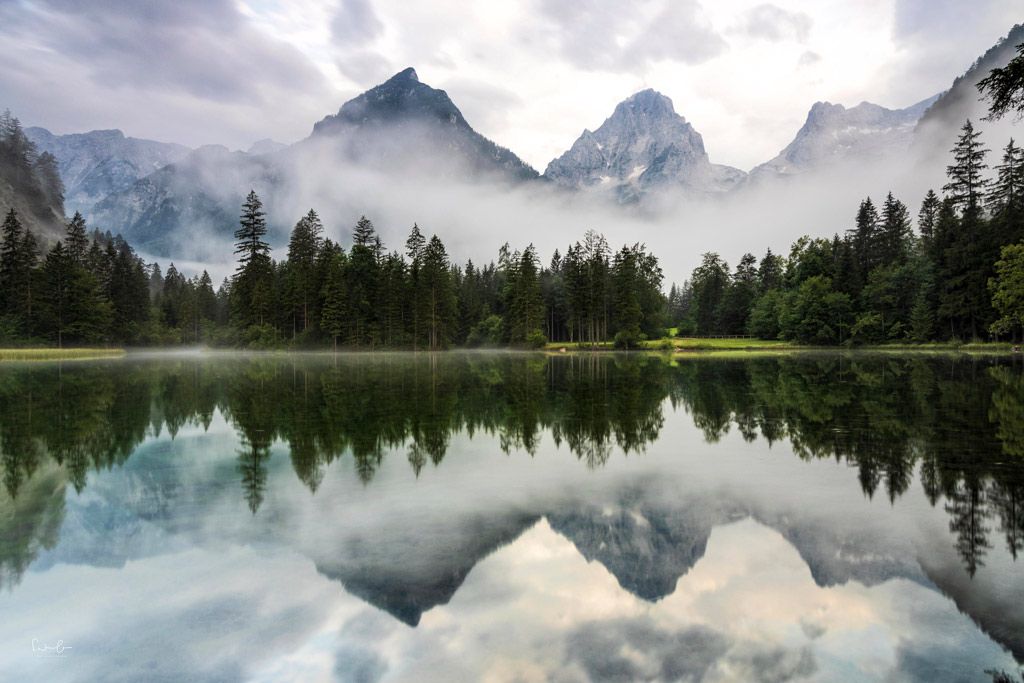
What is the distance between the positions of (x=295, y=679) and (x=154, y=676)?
111 centimetres

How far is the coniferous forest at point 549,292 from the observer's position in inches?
2793

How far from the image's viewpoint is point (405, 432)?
50.9ft

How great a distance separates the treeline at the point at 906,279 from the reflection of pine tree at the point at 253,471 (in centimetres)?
6594

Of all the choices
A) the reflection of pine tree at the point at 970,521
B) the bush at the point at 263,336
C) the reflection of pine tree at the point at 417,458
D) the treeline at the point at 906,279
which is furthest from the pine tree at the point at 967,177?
the bush at the point at 263,336

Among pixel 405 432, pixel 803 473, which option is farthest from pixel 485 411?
pixel 803 473

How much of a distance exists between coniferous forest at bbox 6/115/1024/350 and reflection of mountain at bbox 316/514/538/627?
215ft

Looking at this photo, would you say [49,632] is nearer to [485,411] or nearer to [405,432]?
[405,432]

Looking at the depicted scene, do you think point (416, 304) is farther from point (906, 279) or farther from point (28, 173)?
point (28, 173)

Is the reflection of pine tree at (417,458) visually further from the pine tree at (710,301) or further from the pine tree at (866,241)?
the pine tree at (710,301)

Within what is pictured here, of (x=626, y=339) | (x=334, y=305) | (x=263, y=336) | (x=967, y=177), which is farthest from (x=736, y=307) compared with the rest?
(x=263, y=336)

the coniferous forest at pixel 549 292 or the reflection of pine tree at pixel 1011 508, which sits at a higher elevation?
the coniferous forest at pixel 549 292

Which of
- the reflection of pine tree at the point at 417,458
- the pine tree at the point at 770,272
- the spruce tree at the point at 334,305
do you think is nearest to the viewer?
the reflection of pine tree at the point at 417,458

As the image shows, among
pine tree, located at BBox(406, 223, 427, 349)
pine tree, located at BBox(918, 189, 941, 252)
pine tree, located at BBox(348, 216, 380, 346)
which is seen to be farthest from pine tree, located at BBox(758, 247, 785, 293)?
pine tree, located at BBox(348, 216, 380, 346)
